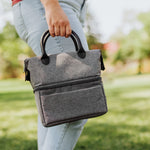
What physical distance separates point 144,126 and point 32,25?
2.19m

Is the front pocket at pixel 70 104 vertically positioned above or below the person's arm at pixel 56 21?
below

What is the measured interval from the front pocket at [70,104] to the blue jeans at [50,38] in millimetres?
154

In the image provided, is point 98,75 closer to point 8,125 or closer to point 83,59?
point 83,59

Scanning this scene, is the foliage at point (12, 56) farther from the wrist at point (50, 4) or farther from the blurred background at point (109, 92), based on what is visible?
the wrist at point (50, 4)

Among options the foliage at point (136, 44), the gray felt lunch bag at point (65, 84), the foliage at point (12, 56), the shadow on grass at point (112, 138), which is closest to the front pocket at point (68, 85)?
the gray felt lunch bag at point (65, 84)

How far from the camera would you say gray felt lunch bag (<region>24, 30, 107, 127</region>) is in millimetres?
1047

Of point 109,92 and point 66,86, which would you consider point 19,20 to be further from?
point 109,92

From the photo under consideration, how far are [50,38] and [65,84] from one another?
244mm

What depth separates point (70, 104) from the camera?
1070 millimetres

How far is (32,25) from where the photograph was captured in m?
1.18

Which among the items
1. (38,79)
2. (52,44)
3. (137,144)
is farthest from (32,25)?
(137,144)

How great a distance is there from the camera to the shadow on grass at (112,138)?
224cm

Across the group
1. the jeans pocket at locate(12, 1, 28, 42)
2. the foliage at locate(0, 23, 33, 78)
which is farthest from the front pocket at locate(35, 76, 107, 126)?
the foliage at locate(0, 23, 33, 78)

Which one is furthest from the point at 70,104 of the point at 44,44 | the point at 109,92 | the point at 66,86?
the point at 109,92
